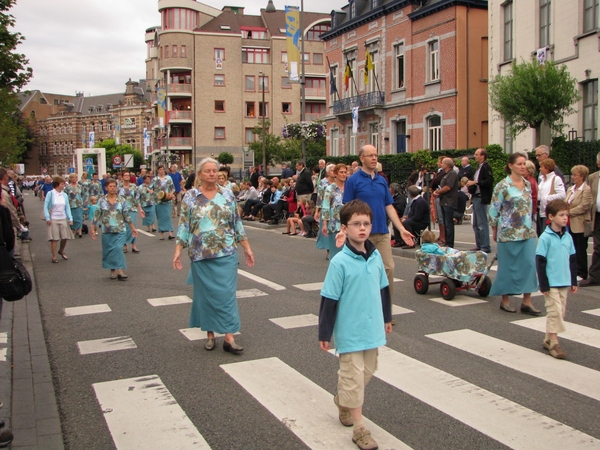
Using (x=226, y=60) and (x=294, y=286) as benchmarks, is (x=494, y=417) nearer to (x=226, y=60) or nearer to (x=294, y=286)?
(x=294, y=286)

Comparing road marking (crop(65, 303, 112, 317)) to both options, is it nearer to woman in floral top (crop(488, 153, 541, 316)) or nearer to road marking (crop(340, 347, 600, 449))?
road marking (crop(340, 347, 600, 449))

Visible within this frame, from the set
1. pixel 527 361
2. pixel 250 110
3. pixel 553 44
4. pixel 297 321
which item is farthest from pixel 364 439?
pixel 250 110

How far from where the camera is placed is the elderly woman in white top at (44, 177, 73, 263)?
1466 centimetres

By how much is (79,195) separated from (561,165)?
50.3 feet

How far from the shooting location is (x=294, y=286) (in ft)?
34.0

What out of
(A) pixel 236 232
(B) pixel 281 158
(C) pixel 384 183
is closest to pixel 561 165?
(C) pixel 384 183

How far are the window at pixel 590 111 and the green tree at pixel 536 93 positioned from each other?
3.75ft

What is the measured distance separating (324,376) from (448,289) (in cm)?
364

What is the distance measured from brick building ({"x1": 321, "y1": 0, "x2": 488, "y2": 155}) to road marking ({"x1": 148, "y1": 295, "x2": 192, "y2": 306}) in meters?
25.8

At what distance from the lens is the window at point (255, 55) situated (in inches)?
2785

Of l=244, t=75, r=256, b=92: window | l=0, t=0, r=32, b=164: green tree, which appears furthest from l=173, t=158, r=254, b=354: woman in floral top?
l=244, t=75, r=256, b=92: window

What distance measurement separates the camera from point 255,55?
71062 mm

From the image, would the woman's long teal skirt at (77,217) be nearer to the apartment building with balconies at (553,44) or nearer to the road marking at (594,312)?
the apartment building with balconies at (553,44)

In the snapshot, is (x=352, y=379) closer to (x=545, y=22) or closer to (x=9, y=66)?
(x=9, y=66)
